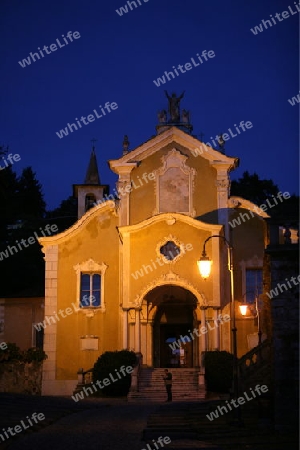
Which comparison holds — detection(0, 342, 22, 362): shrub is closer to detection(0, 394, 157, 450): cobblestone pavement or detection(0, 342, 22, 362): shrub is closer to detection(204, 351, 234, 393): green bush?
detection(0, 394, 157, 450): cobblestone pavement

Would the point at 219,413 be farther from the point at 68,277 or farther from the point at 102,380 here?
the point at 68,277

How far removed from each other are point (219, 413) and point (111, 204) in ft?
58.3

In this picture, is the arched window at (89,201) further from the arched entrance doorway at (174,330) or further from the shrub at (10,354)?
the shrub at (10,354)

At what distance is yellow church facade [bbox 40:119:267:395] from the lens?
3291 cm

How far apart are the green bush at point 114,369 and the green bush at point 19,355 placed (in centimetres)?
374

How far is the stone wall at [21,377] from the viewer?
33.6 metres

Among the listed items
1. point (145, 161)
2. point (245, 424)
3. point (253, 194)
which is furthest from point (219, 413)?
point (253, 194)

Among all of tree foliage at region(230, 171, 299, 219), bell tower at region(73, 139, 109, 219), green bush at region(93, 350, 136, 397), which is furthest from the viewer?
tree foliage at region(230, 171, 299, 219)

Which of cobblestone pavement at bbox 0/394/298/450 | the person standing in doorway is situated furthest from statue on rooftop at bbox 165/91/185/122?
cobblestone pavement at bbox 0/394/298/450

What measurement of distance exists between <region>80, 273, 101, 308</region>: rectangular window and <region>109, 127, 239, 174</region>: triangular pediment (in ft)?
18.0

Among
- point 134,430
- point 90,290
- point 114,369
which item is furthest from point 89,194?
point 134,430

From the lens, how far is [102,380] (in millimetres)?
30844

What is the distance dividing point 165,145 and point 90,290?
26.8 ft

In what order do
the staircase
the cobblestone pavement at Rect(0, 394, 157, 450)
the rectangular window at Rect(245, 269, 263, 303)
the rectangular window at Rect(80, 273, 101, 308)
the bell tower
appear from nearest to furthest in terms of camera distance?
1. the cobblestone pavement at Rect(0, 394, 157, 450)
2. the staircase
3. the rectangular window at Rect(245, 269, 263, 303)
4. the rectangular window at Rect(80, 273, 101, 308)
5. the bell tower
